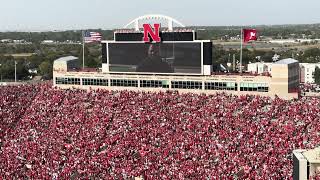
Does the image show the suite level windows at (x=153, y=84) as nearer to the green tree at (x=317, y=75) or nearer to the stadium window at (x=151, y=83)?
the stadium window at (x=151, y=83)

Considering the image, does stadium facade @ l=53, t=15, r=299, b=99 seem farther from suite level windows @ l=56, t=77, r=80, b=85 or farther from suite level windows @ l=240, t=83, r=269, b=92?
suite level windows @ l=56, t=77, r=80, b=85

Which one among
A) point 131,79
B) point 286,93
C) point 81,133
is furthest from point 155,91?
point 286,93

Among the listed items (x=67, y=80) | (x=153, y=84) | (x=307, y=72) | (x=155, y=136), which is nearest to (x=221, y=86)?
(x=153, y=84)

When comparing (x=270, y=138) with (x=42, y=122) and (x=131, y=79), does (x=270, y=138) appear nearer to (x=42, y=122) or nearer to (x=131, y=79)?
(x=131, y=79)

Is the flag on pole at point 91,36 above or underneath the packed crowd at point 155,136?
above

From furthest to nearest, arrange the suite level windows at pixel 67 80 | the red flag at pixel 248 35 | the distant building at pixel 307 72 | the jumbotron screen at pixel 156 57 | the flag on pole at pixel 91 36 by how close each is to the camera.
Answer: the distant building at pixel 307 72
the flag on pole at pixel 91 36
the suite level windows at pixel 67 80
the red flag at pixel 248 35
the jumbotron screen at pixel 156 57

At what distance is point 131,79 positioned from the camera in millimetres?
50188

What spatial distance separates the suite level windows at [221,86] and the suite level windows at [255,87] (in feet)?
1.97

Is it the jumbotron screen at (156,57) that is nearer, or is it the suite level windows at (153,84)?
the jumbotron screen at (156,57)

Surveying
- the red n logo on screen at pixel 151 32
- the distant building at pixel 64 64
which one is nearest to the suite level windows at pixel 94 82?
the distant building at pixel 64 64

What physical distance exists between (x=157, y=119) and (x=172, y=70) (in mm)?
5883

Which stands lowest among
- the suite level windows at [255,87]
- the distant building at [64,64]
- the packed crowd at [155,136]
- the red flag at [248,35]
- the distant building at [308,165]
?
the packed crowd at [155,136]

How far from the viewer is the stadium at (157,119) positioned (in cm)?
3697

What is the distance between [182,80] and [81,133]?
10.0m
